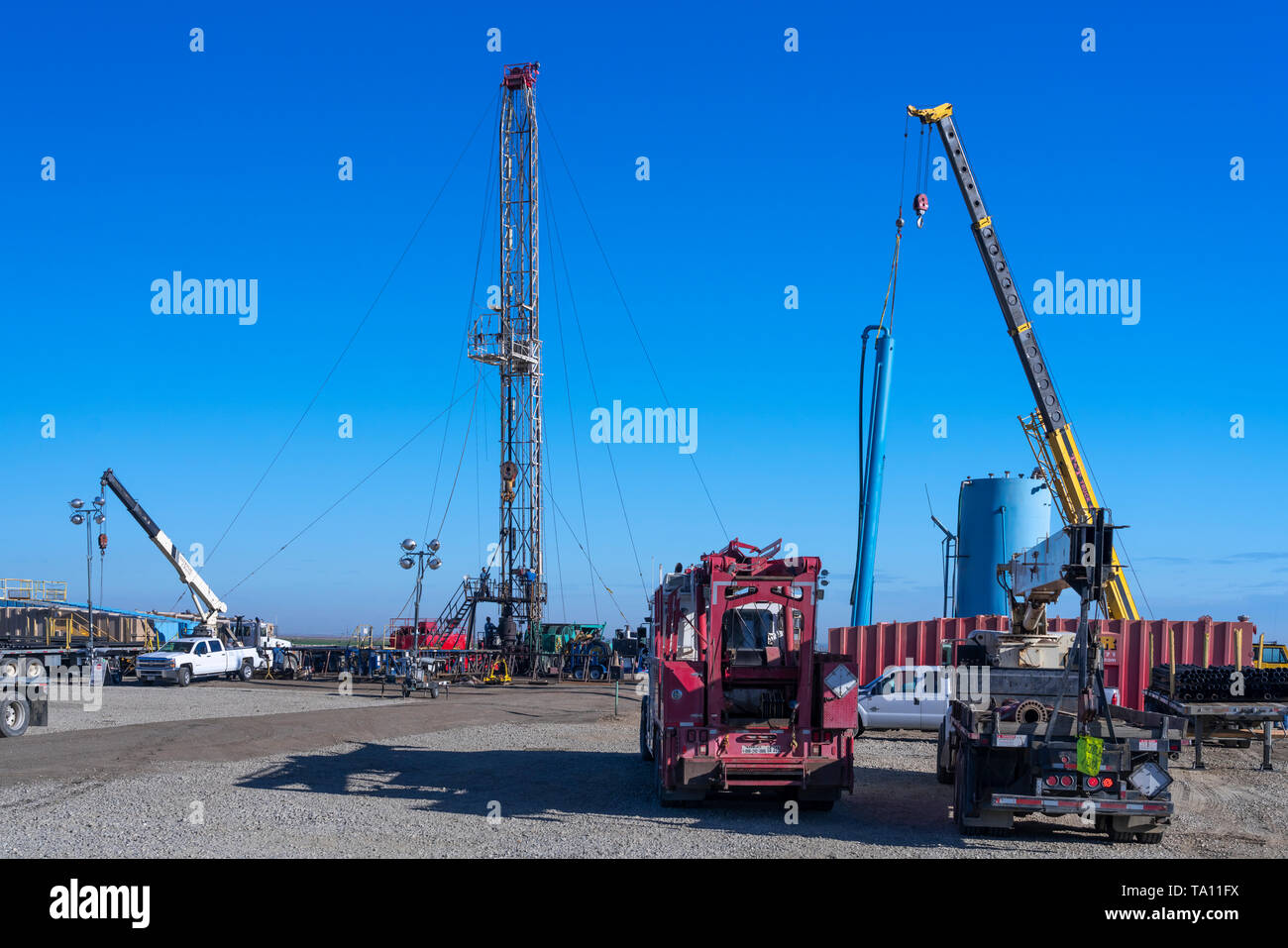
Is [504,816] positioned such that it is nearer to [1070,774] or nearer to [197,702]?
[1070,774]

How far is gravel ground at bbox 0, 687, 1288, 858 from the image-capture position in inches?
439

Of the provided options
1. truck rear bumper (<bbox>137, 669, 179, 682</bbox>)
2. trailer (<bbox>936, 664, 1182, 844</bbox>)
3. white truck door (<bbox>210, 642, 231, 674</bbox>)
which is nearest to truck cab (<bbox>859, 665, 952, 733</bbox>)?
trailer (<bbox>936, 664, 1182, 844</bbox>)

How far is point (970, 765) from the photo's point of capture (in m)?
11.8

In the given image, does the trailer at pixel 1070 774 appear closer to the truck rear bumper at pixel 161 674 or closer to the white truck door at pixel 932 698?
the white truck door at pixel 932 698

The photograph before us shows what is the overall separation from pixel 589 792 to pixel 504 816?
→ 7.77ft

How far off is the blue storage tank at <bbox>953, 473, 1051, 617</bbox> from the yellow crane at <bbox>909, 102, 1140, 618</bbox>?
3524 millimetres

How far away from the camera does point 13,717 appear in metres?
21.2

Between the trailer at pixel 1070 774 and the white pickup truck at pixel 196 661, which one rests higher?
the trailer at pixel 1070 774

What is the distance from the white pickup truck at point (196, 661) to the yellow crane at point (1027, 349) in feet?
103

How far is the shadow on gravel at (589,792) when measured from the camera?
12539mm

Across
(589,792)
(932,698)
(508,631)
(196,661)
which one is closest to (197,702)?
(196,661)

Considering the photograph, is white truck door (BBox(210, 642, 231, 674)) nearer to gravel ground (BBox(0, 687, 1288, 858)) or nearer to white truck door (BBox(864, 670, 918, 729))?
gravel ground (BBox(0, 687, 1288, 858))

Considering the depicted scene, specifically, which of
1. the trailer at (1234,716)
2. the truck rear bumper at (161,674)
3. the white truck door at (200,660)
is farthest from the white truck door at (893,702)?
the white truck door at (200,660)

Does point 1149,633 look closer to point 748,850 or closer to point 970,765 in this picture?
point 970,765
